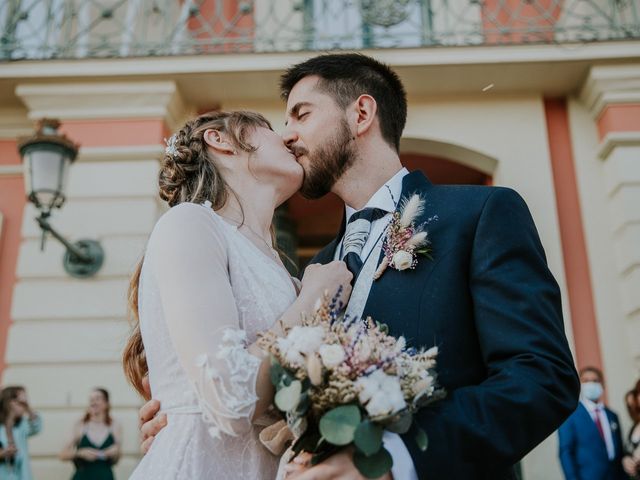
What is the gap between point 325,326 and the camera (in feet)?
5.44

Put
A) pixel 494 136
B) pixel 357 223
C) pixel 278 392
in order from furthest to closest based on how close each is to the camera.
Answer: pixel 494 136
pixel 357 223
pixel 278 392

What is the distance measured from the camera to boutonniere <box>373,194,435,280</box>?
83.7 inches

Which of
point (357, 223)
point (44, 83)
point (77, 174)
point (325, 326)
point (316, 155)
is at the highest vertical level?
point (44, 83)

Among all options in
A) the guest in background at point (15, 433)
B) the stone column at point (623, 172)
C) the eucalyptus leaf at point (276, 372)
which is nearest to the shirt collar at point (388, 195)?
the eucalyptus leaf at point (276, 372)

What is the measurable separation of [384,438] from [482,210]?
0.82 metres

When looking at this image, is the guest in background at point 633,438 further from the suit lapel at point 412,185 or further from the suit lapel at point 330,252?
the suit lapel at point 412,185

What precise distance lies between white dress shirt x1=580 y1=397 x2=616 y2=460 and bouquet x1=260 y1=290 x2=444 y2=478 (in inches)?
175

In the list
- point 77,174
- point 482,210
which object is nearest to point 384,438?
point 482,210

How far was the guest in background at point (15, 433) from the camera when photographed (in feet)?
17.8

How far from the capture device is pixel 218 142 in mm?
2625

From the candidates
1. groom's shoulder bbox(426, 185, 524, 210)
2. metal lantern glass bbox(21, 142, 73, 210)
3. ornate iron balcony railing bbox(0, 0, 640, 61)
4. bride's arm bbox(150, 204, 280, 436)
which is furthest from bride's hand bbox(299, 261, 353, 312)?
ornate iron balcony railing bbox(0, 0, 640, 61)

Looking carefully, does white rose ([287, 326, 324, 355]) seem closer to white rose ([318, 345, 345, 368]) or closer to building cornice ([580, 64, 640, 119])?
white rose ([318, 345, 345, 368])

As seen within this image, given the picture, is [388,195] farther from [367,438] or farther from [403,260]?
[367,438]

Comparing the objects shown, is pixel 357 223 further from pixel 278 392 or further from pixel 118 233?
pixel 118 233
